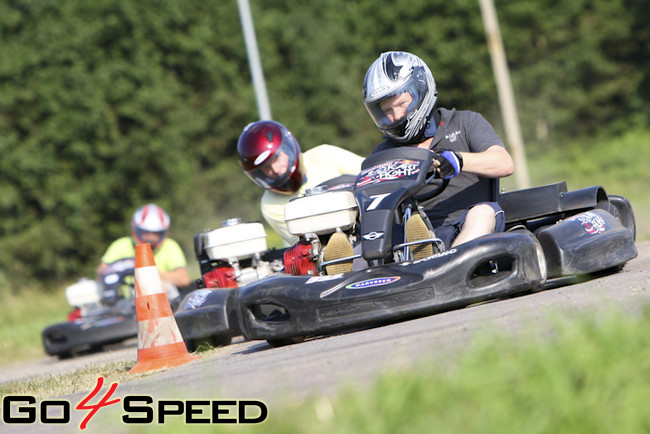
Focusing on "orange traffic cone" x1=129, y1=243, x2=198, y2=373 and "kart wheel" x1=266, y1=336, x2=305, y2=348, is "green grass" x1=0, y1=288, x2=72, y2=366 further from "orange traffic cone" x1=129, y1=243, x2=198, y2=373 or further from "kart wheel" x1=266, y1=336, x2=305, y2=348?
"kart wheel" x1=266, y1=336, x2=305, y2=348

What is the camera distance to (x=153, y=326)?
6.21 metres

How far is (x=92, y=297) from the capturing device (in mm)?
12172

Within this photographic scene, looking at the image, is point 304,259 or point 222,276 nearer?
point 304,259

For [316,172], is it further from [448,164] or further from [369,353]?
[369,353]

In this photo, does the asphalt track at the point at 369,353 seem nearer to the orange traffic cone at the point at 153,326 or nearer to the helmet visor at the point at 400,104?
the orange traffic cone at the point at 153,326

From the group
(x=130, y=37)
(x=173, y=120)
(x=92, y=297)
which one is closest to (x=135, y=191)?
(x=173, y=120)

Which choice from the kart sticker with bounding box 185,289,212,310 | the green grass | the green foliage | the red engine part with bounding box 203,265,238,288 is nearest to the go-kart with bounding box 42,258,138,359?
the green grass

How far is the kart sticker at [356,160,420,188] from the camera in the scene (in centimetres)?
578

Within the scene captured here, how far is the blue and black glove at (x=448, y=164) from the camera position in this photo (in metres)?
5.80

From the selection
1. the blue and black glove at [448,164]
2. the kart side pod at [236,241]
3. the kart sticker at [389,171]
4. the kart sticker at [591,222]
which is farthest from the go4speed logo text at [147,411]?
the kart side pod at [236,241]

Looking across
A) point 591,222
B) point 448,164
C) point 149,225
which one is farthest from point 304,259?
point 149,225

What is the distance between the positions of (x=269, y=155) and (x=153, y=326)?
6.32 ft

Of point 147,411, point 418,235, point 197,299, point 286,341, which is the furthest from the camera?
point 197,299

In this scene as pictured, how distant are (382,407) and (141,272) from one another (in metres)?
3.71
